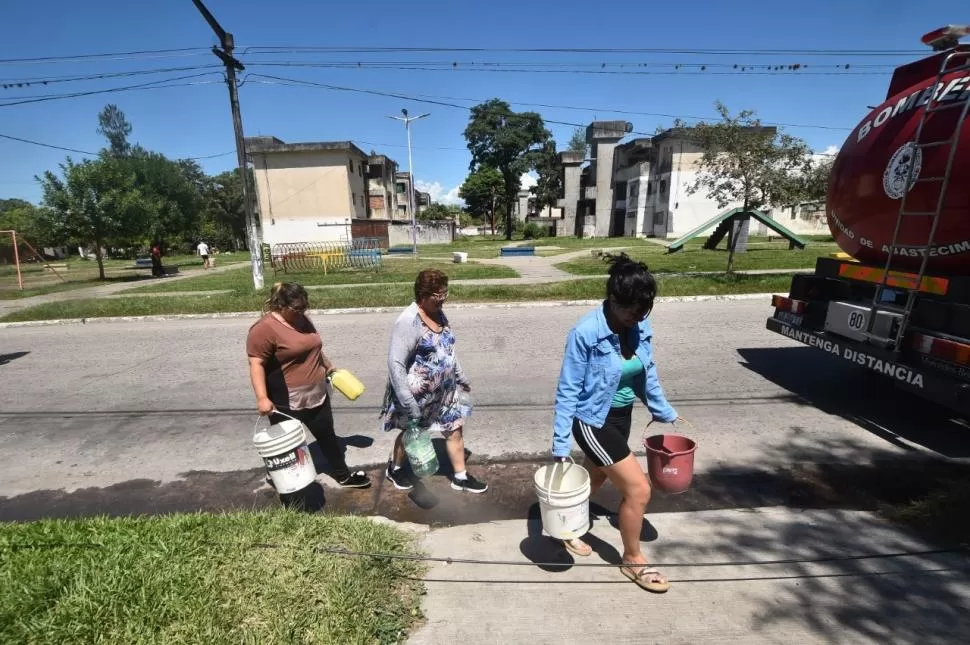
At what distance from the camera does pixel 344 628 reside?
2273 mm

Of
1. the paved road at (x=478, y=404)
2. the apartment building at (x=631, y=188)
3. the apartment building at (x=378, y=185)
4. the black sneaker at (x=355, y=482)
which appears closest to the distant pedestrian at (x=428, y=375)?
the black sneaker at (x=355, y=482)

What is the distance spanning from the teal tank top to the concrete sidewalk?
96 centimetres

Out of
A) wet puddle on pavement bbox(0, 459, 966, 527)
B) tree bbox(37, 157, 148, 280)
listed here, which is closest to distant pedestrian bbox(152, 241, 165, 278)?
tree bbox(37, 157, 148, 280)

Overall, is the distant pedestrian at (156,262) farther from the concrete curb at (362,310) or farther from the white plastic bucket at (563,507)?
the white plastic bucket at (563,507)

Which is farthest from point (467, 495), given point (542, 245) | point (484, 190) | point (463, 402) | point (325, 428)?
point (484, 190)

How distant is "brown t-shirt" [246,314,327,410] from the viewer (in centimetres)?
→ 321

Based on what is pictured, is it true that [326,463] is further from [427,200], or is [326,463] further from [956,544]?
[427,200]

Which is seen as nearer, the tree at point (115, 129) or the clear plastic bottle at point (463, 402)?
the clear plastic bottle at point (463, 402)

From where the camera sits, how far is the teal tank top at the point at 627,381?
2.58 metres

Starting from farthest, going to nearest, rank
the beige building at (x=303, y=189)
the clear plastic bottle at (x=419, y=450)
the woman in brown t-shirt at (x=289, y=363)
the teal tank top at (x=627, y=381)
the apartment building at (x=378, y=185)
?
the apartment building at (x=378, y=185)
the beige building at (x=303, y=189)
the clear plastic bottle at (x=419, y=450)
the woman in brown t-shirt at (x=289, y=363)
the teal tank top at (x=627, y=381)

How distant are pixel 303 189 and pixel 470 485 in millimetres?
37272

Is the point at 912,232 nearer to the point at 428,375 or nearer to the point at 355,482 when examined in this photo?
the point at 428,375

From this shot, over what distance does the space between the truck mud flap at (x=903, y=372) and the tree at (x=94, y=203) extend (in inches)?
931

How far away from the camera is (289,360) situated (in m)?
3.32
